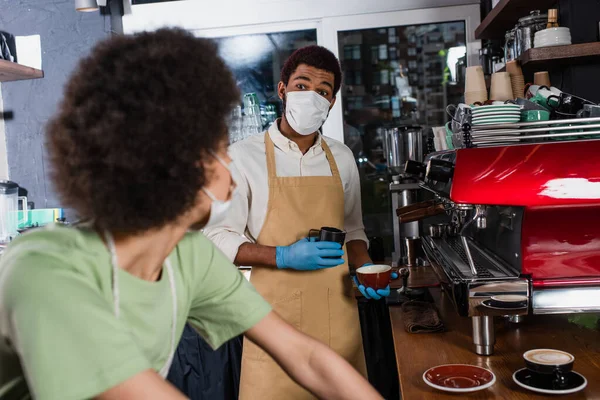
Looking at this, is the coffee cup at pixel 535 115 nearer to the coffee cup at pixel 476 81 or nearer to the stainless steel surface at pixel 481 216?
the stainless steel surface at pixel 481 216

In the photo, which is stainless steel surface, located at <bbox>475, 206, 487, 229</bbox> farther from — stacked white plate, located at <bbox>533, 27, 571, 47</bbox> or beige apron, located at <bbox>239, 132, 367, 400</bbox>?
stacked white plate, located at <bbox>533, 27, 571, 47</bbox>

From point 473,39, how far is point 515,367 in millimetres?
2641

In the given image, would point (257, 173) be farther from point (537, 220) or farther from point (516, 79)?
point (516, 79)

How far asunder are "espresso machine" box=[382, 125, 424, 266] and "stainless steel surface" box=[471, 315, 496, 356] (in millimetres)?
1223

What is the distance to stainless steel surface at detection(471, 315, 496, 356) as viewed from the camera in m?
1.63

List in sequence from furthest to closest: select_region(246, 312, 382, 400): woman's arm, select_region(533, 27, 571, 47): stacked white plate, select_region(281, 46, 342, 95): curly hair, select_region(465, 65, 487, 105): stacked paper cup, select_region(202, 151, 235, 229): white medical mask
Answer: select_region(465, 65, 487, 105): stacked paper cup, select_region(533, 27, 571, 47): stacked white plate, select_region(281, 46, 342, 95): curly hair, select_region(246, 312, 382, 400): woman's arm, select_region(202, 151, 235, 229): white medical mask

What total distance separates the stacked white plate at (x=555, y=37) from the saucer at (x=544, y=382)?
1.40m

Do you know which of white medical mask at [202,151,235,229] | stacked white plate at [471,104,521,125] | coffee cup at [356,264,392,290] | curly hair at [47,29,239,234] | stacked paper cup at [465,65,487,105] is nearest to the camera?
curly hair at [47,29,239,234]

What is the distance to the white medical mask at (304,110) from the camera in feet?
7.24

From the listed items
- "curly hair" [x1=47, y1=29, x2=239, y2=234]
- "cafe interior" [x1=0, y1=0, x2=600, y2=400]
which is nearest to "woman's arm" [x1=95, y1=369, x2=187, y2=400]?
"curly hair" [x1=47, y1=29, x2=239, y2=234]

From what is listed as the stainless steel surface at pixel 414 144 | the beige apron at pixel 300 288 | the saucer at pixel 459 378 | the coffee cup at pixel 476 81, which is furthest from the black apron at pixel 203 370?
the coffee cup at pixel 476 81

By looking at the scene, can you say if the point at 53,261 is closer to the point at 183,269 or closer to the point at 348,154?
the point at 183,269

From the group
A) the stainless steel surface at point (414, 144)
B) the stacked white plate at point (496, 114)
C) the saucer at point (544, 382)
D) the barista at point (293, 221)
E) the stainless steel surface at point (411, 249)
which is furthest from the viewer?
the stainless steel surface at point (414, 144)

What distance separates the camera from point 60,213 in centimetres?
387
